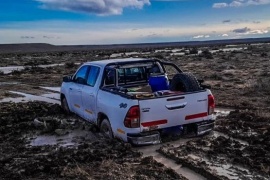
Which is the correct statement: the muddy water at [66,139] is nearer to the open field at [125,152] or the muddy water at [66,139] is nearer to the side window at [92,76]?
the open field at [125,152]

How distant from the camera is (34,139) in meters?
8.70

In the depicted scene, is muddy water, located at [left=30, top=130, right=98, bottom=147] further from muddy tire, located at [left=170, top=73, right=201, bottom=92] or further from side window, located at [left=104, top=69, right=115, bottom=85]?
muddy tire, located at [left=170, top=73, right=201, bottom=92]

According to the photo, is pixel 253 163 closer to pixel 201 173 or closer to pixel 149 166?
pixel 201 173

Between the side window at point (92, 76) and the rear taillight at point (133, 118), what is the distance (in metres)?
1.95

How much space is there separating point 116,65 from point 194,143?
265 centimetres

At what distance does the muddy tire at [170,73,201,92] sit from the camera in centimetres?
802

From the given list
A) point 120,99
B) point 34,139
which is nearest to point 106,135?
point 120,99

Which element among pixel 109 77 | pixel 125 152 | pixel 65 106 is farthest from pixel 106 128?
pixel 65 106

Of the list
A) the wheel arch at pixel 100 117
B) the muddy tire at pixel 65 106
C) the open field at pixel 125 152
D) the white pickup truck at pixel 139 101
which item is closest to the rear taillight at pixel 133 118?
the white pickup truck at pixel 139 101

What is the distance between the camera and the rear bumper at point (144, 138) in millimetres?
6988

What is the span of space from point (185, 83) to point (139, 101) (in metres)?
1.74

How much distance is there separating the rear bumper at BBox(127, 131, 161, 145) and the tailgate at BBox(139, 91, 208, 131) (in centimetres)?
12

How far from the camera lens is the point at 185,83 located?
8.13 m

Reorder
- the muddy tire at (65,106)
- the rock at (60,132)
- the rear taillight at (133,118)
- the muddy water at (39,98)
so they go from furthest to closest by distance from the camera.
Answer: the muddy water at (39,98) < the muddy tire at (65,106) < the rock at (60,132) < the rear taillight at (133,118)
